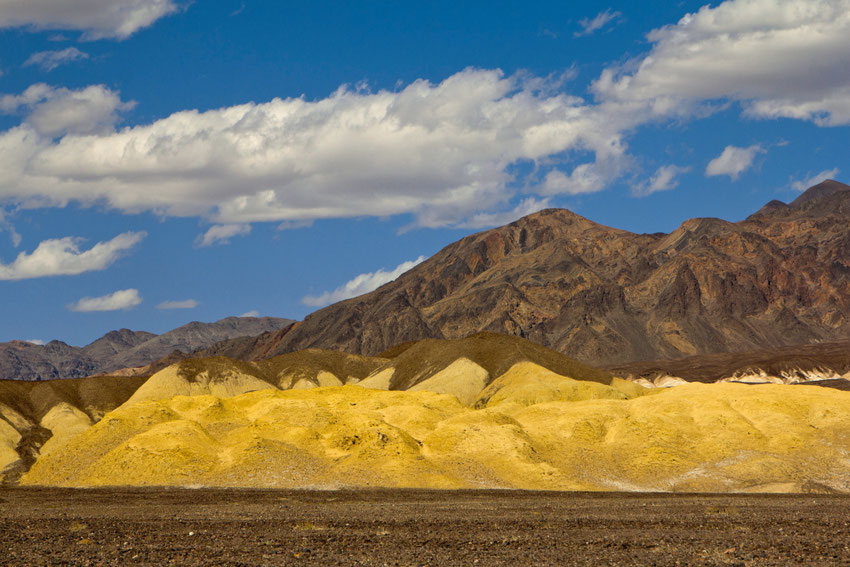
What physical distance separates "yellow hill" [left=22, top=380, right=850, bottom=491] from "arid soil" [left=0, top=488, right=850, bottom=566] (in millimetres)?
7176

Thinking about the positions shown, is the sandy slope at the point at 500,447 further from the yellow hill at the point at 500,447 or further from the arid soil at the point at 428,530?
the arid soil at the point at 428,530

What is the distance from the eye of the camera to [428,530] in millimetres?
35719

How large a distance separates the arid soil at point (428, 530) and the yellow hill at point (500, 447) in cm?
718

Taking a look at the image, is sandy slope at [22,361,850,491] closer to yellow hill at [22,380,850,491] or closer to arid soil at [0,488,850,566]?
yellow hill at [22,380,850,491]

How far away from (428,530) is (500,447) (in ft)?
102

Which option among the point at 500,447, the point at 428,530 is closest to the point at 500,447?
the point at 500,447

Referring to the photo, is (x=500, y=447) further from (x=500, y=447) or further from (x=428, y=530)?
(x=428, y=530)

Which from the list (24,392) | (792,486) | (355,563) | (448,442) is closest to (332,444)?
(448,442)

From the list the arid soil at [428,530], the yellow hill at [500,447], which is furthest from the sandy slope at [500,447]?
the arid soil at [428,530]

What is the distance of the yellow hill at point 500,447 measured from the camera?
6144cm

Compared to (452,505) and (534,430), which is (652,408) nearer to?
(534,430)

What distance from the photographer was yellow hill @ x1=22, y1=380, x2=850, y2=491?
6144 cm

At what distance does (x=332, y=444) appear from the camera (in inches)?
2640

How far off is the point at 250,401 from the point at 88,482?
113 ft
